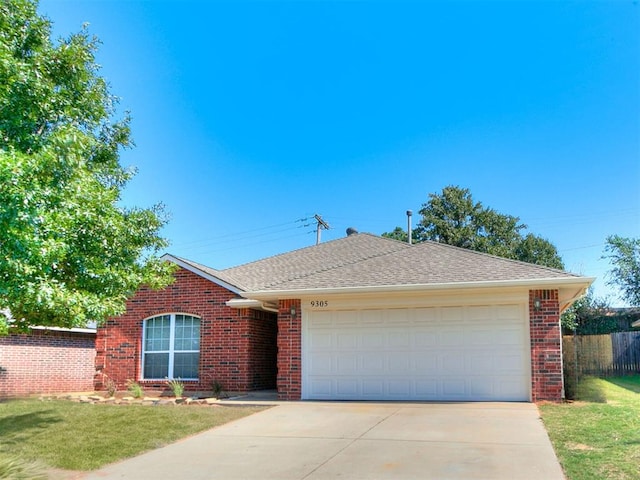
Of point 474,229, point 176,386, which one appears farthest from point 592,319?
point 176,386

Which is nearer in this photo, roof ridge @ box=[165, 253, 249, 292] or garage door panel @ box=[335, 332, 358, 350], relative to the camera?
garage door panel @ box=[335, 332, 358, 350]

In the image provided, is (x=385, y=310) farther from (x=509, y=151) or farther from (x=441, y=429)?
(x=509, y=151)

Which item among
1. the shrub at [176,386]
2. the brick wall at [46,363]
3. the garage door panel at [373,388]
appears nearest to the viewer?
the garage door panel at [373,388]

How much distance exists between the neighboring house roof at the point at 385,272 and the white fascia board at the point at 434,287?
0.06 ft

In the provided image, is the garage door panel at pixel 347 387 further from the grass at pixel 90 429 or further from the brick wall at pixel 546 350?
the brick wall at pixel 546 350

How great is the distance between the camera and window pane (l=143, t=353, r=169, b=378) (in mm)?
16281

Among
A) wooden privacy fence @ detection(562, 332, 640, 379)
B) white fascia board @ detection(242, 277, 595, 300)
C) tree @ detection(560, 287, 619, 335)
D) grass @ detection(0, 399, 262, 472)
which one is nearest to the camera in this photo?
grass @ detection(0, 399, 262, 472)

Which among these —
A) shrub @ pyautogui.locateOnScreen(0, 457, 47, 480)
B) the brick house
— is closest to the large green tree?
the brick house

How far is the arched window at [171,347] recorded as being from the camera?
16.0 meters

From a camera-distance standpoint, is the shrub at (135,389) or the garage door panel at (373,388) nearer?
the garage door panel at (373,388)

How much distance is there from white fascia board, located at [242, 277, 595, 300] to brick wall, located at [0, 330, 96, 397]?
24.1 feet

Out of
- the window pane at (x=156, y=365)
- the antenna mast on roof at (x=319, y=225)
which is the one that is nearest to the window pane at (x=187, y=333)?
the window pane at (x=156, y=365)

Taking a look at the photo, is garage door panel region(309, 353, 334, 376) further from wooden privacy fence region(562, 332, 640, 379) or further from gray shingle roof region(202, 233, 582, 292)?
wooden privacy fence region(562, 332, 640, 379)

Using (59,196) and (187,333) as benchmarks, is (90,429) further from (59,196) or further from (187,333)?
(187,333)
